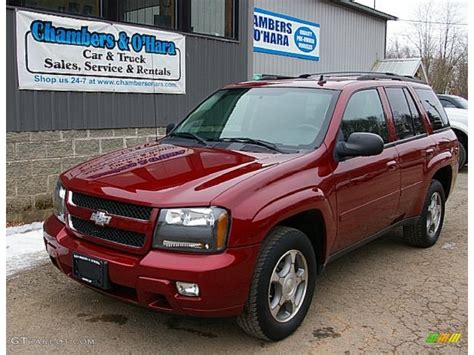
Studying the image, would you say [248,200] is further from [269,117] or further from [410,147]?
[410,147]

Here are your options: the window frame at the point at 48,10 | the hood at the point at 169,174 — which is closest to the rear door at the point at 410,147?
the hood at the point at 169,174

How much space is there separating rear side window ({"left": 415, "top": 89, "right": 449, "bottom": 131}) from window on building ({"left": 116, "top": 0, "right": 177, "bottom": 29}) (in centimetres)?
468

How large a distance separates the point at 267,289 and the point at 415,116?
309 centimetres

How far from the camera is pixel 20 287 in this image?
4.50 metres

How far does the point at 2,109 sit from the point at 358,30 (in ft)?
46.0

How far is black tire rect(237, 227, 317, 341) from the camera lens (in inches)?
128

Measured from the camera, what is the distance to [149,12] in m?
8.62

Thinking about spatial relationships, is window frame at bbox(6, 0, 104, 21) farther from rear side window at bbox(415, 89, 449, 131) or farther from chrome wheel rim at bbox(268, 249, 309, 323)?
chrome wheel rim at bbox(268, 249, 309, 323)

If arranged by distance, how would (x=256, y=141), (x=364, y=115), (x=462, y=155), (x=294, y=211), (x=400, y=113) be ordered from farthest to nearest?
(x=462, y=155) < (x=400, y=113) < (x=364, y=115) < (x=256, y=141) < (x=294, y=211)

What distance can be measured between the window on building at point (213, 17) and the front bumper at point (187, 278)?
6.91 metres

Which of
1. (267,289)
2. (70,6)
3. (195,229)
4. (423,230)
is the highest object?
(70,6)

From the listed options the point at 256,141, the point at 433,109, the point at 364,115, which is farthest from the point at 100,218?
the point at 433,109

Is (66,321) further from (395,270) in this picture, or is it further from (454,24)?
(454,24)

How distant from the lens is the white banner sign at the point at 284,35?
13.1m
